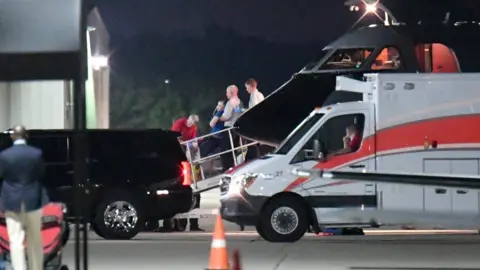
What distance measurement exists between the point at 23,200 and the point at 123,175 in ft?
25.1

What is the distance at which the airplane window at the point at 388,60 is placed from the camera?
893 inches

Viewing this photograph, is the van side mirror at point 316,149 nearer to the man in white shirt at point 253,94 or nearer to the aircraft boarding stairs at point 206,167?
the aircraft boarding stairs at point 206,167

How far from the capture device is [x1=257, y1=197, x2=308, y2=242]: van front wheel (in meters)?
18.9

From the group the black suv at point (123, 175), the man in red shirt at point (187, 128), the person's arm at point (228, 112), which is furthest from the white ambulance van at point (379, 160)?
the man in red shirt at point (187, 128)

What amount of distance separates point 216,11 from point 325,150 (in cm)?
6494

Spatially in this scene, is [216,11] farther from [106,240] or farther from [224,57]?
[106,240]

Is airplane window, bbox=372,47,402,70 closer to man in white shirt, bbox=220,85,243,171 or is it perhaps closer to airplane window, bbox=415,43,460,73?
airplane window, bbox=415,43,460,73

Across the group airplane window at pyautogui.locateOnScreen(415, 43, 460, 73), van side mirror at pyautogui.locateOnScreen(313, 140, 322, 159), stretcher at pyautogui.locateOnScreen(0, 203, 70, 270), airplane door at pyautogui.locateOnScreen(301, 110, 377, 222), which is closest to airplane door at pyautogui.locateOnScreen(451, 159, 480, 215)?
airplane door at pyautogui.locateOnScreen(301, 110, 377, 222)

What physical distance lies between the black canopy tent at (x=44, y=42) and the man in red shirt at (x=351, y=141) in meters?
8.90

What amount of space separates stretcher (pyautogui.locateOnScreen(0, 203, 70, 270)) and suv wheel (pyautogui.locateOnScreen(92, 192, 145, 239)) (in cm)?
680

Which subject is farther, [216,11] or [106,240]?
[216,11]

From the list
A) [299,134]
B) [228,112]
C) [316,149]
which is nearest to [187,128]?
[228,112]

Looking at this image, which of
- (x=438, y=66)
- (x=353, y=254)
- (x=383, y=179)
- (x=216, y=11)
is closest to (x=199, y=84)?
(x=216, y=11)

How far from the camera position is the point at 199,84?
8906 cm
